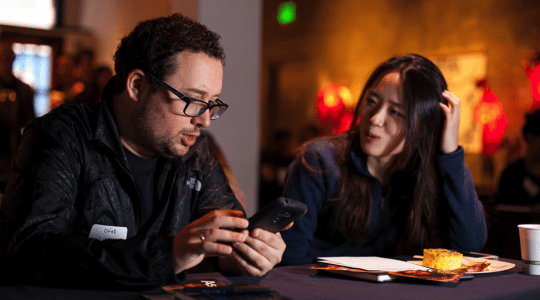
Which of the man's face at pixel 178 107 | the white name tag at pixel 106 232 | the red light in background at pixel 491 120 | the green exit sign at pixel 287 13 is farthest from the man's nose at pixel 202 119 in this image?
the green exit sign at pixel 287 13

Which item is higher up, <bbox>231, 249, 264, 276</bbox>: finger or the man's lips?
the man's lips

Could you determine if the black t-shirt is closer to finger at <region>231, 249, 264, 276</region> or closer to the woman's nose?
finger at <region>231, 249, 264, 276</region>

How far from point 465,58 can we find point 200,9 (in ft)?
13.8

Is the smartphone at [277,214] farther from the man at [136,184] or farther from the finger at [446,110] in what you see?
the finger at [446,110]

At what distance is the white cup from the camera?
1478mm

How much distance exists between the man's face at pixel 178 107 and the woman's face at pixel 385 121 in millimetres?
679

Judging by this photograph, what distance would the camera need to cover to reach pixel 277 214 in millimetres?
1231

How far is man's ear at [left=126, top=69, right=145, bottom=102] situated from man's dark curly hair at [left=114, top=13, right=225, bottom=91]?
0.07ft

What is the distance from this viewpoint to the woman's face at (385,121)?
1.97 meters

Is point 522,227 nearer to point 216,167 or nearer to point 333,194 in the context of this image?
point 333,194

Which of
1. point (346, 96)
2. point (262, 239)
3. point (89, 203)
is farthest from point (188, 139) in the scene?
point (346, 96)

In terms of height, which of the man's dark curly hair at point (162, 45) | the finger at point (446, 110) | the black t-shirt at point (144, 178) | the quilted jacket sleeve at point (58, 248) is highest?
the man's dark curly hair at point (162, 45)

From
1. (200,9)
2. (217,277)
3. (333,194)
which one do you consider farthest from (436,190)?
(200,9)

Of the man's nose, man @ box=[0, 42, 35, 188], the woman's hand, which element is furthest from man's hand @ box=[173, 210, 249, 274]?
man @ box=[0, 42, 35, 188]
